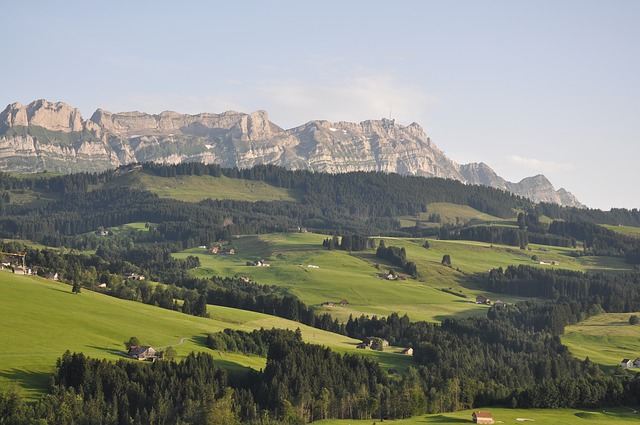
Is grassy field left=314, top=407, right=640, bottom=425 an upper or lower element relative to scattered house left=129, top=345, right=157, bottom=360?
Answer: lower

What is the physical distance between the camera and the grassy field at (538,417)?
112688 mm

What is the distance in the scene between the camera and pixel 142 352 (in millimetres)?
128625

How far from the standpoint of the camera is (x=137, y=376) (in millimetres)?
115812

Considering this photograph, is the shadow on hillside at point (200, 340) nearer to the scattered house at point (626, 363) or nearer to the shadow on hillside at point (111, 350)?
the shadow on hillside at point (111, 350)

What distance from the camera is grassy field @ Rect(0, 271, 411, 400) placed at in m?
117

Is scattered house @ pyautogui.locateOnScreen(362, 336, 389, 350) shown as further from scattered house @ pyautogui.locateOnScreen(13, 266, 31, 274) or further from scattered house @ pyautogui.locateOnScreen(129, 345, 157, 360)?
scattered house @ pyautogui.locateOnScreen(13, 266, 31, 274)

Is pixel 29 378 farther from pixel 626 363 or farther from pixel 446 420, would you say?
pixel 626 363

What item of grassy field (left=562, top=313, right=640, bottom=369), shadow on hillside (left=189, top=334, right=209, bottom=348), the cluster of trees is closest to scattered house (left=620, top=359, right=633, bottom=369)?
grassy field (left=562, top=313, right=640, bottom=369)

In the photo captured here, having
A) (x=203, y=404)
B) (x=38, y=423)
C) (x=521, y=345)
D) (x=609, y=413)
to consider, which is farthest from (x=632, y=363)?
(x=38, y=423)

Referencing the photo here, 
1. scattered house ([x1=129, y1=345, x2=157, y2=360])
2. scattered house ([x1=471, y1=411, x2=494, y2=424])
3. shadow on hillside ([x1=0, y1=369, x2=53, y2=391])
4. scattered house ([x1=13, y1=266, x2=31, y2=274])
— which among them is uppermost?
scattered house ([x1=13, y1=266, x2=31, y2=274])

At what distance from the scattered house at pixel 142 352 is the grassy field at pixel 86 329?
1958mm

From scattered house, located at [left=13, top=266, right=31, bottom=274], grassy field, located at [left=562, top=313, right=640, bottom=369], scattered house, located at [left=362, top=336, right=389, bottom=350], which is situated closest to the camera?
grassy field, located at [left=562, top=313, right=640, bottom=369]

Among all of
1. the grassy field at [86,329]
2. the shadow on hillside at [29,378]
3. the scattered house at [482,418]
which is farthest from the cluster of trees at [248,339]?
the scattered house at [482,418]

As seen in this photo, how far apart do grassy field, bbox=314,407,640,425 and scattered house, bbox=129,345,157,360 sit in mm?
28742
